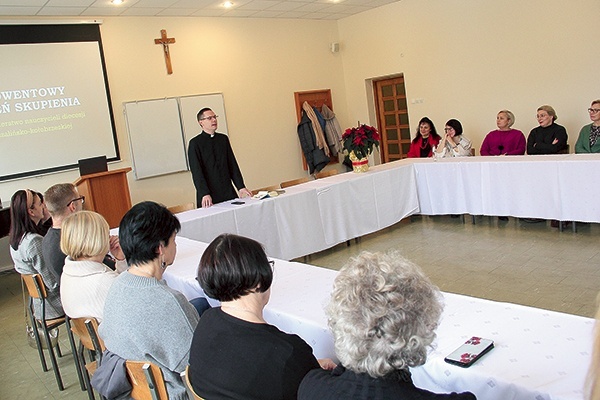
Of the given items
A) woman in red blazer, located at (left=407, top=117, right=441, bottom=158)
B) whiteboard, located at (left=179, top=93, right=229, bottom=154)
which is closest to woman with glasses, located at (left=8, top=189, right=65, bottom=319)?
whiteboard, located at (left=179, top=93, right=229, bottom=154)

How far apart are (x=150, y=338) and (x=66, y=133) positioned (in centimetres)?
564

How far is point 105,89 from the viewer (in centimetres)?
717

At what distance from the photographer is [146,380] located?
1.87 metres

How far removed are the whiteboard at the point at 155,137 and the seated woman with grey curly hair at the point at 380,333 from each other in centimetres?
661

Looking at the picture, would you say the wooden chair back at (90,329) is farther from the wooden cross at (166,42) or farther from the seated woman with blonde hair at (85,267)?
the wooden cross at (166,42)

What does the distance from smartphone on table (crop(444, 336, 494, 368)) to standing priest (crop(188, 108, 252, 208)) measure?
3.81m

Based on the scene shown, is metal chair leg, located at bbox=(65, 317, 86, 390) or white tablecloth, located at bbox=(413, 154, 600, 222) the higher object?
white tablecloth, located at bbox=(413, 154, 600, 222)

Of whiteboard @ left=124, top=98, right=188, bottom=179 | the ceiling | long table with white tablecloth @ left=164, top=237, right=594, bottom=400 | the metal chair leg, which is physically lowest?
the metal chair leg

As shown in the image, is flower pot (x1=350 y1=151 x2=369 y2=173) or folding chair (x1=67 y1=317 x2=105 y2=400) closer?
folding chair (x1=67 y1=317 x2=105 y2=400)

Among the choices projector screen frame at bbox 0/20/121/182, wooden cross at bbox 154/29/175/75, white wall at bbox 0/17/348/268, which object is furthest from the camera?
wooden cross at bbox 154/29/175/75

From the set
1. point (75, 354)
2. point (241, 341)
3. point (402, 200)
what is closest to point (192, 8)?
point (402, 200)

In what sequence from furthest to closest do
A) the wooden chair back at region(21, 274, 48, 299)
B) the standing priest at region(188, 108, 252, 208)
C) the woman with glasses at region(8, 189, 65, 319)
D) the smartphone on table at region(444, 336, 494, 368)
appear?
the standing priest at region(188, 108, 252, 208), the woman with glasses at region(8, 189, 65, 319), the wooden chair back at region(21, 274, 48, 299), the smartphone on table at region(444, 336, 494, 368)

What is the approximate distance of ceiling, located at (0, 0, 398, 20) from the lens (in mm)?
6387

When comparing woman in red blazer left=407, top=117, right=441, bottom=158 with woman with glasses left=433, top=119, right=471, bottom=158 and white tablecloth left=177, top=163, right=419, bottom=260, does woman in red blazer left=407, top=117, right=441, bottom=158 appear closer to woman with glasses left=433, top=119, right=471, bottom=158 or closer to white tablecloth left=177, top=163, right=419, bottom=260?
woman with glasses left=433, top=119, right=471, bottom=158
